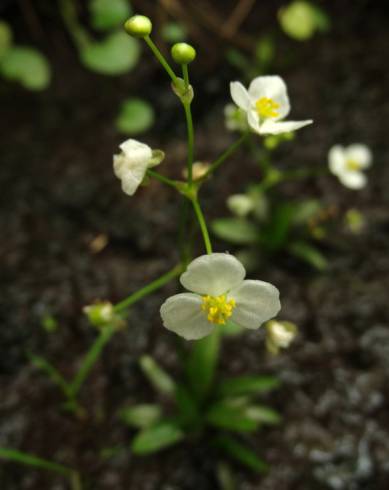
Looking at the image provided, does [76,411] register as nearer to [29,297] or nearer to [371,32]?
[29,297]

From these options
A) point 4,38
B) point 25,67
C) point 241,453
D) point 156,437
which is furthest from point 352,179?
point 4,38

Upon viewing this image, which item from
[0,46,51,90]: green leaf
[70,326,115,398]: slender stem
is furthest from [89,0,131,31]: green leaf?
[70,326,115,398]: slender stem

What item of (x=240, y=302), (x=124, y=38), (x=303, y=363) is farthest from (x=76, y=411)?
(x=124, y=38)

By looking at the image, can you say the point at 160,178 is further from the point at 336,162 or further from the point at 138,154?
the point at 336,162

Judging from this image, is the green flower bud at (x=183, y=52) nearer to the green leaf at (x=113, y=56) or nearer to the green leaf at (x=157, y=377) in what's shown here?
the green leaf at (x=157, y=377)

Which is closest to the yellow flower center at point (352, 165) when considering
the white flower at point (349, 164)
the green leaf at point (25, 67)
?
the white flower at point (349, 164)

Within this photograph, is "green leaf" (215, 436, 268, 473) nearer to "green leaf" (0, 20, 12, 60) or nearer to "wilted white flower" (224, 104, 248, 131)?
"wilted white flower" (224, 104, 248, 131)
